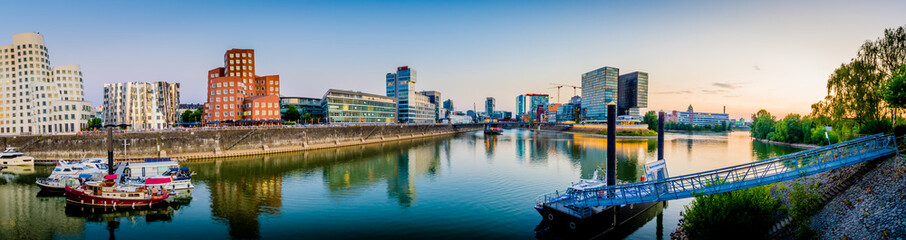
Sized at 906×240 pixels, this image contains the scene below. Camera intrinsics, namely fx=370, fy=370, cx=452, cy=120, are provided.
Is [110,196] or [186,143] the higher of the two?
[186,143]

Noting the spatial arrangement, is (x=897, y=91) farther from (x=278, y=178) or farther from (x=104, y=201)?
(x=104, y=201)

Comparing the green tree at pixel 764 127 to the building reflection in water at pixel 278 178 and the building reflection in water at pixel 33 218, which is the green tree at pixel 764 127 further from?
the building reflection in water at pixel 33 218

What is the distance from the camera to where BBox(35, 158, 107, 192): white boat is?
37.2m

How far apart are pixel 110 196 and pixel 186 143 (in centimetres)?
4281

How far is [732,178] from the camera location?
22812 mm

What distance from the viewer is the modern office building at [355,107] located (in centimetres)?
13912

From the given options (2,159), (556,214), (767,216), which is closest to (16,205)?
(2,159)

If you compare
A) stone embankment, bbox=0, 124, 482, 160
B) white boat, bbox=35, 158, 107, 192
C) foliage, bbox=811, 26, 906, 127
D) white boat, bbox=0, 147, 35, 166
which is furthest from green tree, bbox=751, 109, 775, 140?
white boat, bbox=0, 147, 35, 166

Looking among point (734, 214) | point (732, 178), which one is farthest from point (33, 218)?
point (732, 178)

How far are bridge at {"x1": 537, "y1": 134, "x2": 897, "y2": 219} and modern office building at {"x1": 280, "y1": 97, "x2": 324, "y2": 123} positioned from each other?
5495 inches

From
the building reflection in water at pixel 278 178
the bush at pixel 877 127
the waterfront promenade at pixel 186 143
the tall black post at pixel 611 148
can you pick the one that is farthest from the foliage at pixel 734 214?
the waterfront promenade at pixel 186 143

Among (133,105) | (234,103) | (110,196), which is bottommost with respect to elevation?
(110,196)

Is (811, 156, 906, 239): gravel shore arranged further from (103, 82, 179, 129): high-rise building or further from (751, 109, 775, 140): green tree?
(103, 82, 179, 129): high-rise building

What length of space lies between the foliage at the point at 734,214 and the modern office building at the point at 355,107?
130 m
